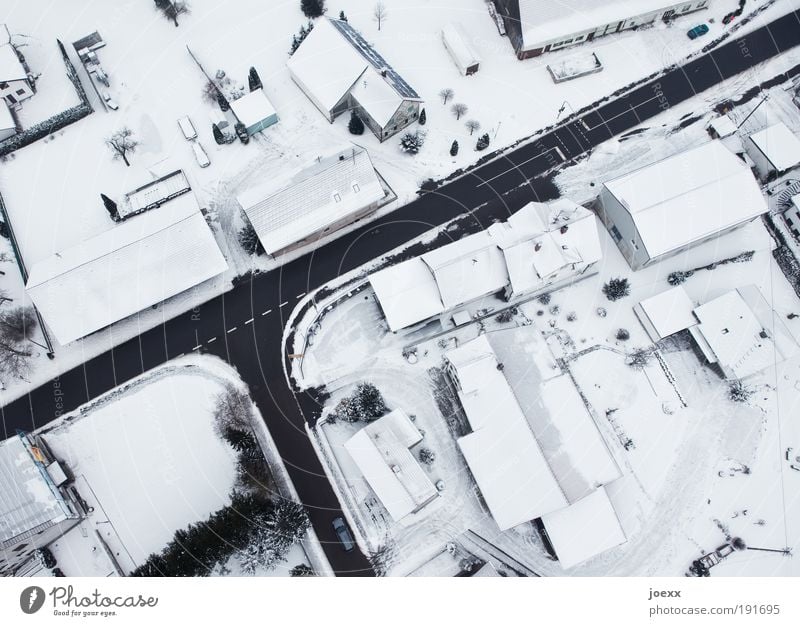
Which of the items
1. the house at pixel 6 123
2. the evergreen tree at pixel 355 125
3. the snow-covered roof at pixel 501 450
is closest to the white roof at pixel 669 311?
the snow-covered roof at pixel 501 450

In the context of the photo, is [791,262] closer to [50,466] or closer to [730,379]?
[730,379]

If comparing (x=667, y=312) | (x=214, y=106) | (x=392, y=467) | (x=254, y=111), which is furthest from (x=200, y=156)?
(x=667, y=312)

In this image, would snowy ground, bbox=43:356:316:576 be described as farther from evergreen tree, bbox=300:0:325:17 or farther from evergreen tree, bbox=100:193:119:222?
evergreen tree, bbox=300:0:325:17

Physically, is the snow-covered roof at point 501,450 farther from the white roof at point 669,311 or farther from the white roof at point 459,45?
the white roof at point 459,45

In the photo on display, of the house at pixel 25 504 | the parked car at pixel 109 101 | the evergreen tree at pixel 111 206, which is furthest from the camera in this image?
the parked car at pixel 109 101

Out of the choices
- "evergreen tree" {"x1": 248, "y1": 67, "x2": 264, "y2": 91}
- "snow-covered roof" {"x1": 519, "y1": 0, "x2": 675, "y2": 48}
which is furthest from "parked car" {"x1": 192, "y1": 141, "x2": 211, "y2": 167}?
"snow-covered roof" {"x1": 519, "y1": 0, "x2": 675, "y2": 48}

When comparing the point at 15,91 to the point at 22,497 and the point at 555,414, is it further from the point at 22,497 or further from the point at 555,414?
the point at 555,414
